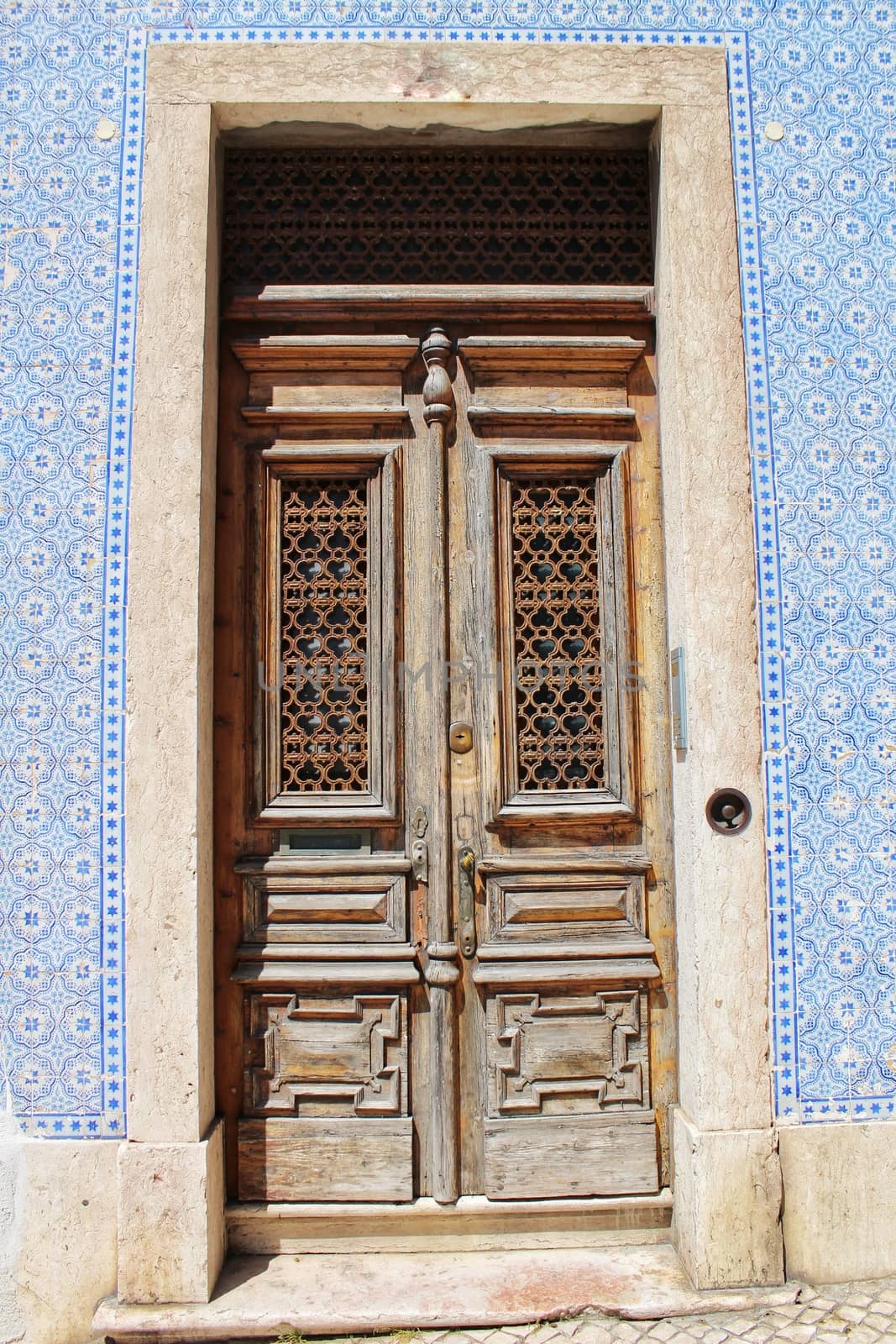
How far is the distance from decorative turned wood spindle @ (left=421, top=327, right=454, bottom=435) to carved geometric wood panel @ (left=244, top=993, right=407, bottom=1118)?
1754 millimetres

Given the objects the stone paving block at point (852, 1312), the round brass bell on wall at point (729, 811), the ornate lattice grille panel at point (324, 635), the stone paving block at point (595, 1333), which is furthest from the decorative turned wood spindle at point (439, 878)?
the stone paving block at point (852, 1312)

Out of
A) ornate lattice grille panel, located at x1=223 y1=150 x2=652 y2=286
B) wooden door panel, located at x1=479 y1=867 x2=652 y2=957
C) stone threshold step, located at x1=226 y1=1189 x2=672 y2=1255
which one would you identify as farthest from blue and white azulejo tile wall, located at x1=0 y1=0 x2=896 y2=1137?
stone threshold step, located at x1=226 y1=1189 x2=672 y2=1255

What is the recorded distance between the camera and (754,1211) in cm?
247

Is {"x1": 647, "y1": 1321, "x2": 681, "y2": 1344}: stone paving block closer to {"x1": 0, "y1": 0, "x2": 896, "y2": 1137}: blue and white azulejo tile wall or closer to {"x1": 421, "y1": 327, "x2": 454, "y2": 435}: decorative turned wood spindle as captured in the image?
{"x1": 0, "y1": 0, "x2": 896, "y2": 1137}: blue and white azulejo tile wall

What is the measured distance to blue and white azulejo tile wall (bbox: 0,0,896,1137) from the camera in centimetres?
256

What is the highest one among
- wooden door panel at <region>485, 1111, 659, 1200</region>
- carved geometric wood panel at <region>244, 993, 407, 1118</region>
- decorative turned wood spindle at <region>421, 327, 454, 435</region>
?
decorative turned wood spindle at <region>421, 327, 454, 435</region>

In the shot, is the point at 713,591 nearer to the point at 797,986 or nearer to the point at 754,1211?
the point at 797,986

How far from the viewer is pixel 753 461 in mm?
2650

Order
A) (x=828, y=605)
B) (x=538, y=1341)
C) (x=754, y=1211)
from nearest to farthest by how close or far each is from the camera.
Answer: (x=538, y=1341)
(x=754, y=1211)
(x=828, y=605)

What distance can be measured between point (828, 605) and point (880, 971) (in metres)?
1.04

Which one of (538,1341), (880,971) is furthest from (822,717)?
(538,1341)

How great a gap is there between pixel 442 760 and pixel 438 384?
1151 millimetres

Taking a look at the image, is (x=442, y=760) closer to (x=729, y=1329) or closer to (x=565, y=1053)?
(x=565, y=1053)

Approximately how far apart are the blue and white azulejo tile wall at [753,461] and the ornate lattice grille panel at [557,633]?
0.51m
